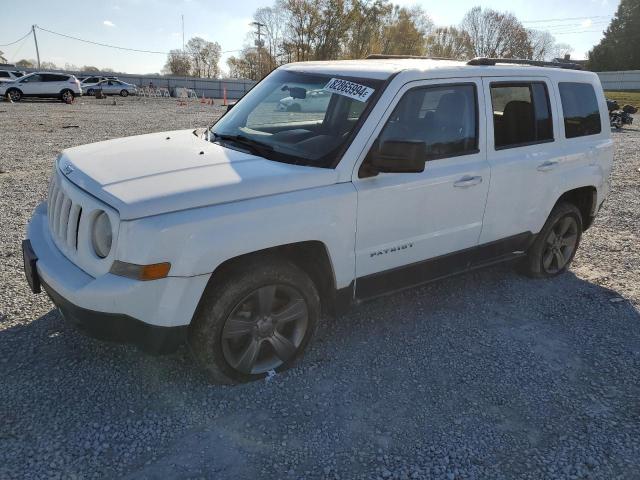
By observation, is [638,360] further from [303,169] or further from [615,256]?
[303,169]

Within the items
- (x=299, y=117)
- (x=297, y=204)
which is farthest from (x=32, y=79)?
(x=297, y=204)

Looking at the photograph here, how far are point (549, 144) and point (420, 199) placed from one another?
1.66m

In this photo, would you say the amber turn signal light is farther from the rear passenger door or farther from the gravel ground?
the rear passenger door

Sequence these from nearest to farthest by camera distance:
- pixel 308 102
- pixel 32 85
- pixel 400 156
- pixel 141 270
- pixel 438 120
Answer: pixel 141 270
pixel 400 156
pixel 438 120
pixel 308 102
pixel 32 85

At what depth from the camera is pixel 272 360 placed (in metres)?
3.24

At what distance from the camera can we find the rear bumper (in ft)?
8.56

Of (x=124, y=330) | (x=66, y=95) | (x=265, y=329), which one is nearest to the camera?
(x=124, y=330)

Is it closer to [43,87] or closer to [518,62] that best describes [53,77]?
[43,87]

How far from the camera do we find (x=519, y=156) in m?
4.05

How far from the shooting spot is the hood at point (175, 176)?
8.50 feet

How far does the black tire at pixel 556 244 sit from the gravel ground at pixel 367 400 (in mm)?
438

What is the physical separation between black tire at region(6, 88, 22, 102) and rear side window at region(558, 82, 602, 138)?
2999 centimetres

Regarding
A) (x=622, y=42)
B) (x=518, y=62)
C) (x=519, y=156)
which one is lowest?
(x=519, y=156)

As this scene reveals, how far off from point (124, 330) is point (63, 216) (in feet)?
2.87
